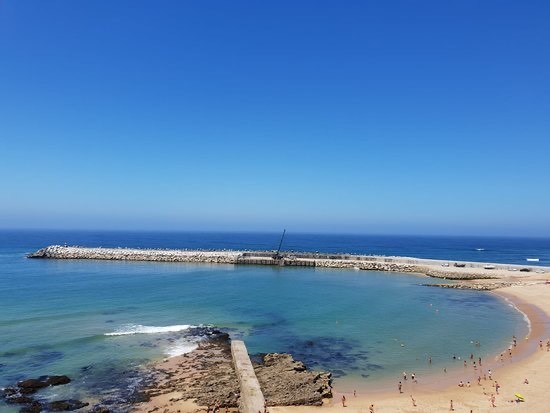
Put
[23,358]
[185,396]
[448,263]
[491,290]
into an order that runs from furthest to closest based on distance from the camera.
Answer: [448,263], [491,290], [23,358], [185,396]

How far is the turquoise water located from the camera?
88.8 ft

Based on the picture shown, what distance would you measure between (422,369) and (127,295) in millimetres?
34463

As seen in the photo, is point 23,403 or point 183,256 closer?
point 23,403

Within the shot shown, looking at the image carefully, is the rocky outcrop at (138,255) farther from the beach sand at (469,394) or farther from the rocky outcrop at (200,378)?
the beach sand at (469,394)

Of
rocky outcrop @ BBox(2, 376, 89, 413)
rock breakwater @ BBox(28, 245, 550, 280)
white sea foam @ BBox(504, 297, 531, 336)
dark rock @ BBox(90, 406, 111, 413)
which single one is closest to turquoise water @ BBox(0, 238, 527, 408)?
white sea foam @ BBox(504, 297, 531, 336)

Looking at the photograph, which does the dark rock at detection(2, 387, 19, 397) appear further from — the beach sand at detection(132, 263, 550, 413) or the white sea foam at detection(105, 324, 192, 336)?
the white sea foam at detection(105, 324, 192, 336)

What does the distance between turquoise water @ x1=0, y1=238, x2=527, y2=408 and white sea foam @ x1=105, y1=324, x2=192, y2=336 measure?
0.27 ft

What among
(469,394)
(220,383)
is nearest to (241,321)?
(220,383)

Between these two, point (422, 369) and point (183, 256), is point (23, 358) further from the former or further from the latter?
point (183, 256)

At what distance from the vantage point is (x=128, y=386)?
22.9 m

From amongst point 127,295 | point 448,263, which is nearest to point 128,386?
point 127,295

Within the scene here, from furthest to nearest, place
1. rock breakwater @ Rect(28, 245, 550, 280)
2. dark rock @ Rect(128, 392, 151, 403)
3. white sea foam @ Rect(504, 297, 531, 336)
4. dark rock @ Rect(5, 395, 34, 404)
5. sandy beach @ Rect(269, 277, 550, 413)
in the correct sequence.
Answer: rock breakwater @ Rect(28, 245, 550, 280) → white sea foam @ Rect(504, 297, 531, 336) → dark rock @ Rect(128, 392, 151, 403) → sandy beach @ Rect(269, 277, 550, 413) → dark rock @ Rect(5, 395, 34, 404)

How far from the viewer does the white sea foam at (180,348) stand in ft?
93.5

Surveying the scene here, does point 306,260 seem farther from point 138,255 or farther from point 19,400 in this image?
point 19,400
